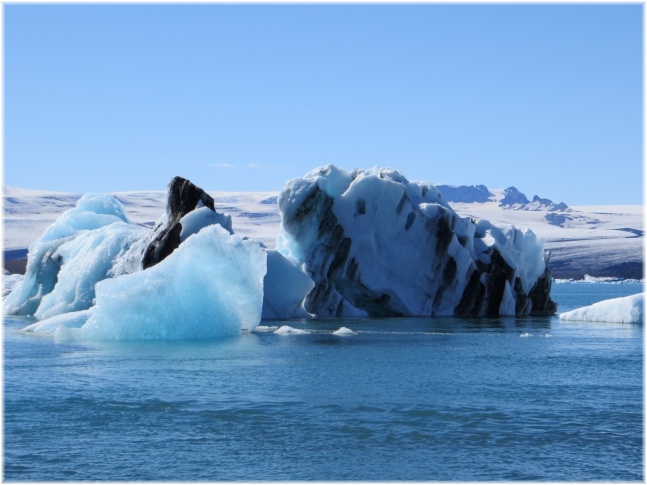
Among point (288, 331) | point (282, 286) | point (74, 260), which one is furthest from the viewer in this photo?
point (74, 260)

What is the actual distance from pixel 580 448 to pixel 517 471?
4.66 ft

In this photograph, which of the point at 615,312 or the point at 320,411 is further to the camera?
the point at 615,312

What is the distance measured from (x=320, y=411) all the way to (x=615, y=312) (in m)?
19.6

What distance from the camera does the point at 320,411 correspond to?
13812 mm

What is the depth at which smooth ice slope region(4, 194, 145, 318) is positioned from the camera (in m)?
31.5

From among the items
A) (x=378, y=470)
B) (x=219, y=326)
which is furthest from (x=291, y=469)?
(x=219, y=326)

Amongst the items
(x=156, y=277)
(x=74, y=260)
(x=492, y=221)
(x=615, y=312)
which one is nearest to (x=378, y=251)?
(x=615, y=312)

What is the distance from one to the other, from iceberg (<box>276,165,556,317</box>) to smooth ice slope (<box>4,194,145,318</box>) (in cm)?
560

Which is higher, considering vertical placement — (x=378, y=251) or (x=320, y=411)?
(x=378, y=251)

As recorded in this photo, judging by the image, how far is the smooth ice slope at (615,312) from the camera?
99.0 feet

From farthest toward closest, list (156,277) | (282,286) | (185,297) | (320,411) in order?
(282,286) → (185,297) → (156,277) → (320,411)

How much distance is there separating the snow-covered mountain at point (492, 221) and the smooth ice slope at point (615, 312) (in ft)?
175

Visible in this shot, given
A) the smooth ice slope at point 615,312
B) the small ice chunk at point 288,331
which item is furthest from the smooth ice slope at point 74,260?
the smooth ice slope at point 615,312

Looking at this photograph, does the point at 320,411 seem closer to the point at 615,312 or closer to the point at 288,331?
the point at 288,331
